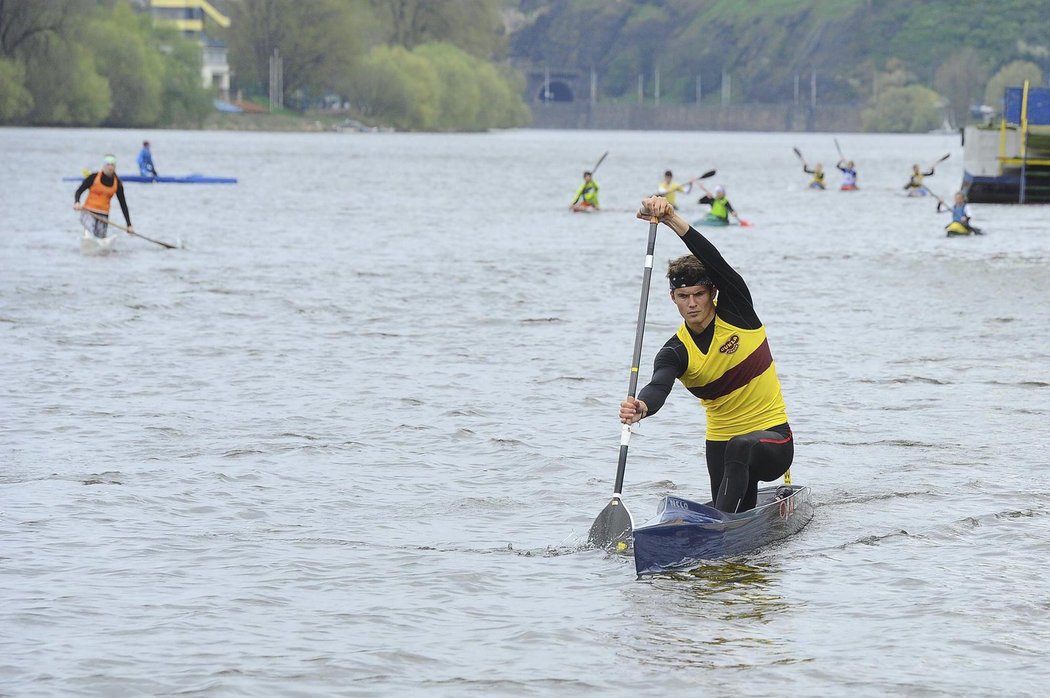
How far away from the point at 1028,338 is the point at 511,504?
37.6 feet

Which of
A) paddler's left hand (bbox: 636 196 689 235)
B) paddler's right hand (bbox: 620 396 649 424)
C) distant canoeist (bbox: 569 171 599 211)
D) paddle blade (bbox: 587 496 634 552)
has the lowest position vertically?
paddle blade (bbox: 587 496 634 552)

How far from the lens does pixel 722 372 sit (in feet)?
32.7

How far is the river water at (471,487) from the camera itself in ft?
28.7

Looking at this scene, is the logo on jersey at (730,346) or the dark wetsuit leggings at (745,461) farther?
the dark wetsuit leggings at (745,461)

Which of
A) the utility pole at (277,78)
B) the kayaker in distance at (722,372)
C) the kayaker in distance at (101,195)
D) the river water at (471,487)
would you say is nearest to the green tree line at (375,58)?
the utility pole at (277,78)

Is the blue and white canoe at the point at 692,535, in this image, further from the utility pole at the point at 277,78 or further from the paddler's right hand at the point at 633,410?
the utility pole at the point at 277,78

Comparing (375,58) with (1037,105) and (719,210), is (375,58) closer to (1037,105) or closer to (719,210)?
(1037,105)

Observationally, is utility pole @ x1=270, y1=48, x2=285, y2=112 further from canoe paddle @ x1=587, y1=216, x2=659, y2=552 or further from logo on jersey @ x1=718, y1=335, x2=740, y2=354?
logo on jersey @ x1=718, y1=335, x2=740, y2=354

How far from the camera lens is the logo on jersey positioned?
32.3 feet

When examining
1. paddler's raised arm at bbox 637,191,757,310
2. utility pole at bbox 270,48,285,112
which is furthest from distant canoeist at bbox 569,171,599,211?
utility pole at bbox 270,48,285,112

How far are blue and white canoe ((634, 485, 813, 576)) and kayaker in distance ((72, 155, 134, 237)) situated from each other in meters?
21.6

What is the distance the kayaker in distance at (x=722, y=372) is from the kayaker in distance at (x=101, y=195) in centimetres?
2169

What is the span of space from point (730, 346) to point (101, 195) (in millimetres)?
24581

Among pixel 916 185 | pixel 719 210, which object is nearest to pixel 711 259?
pixel 719 210
